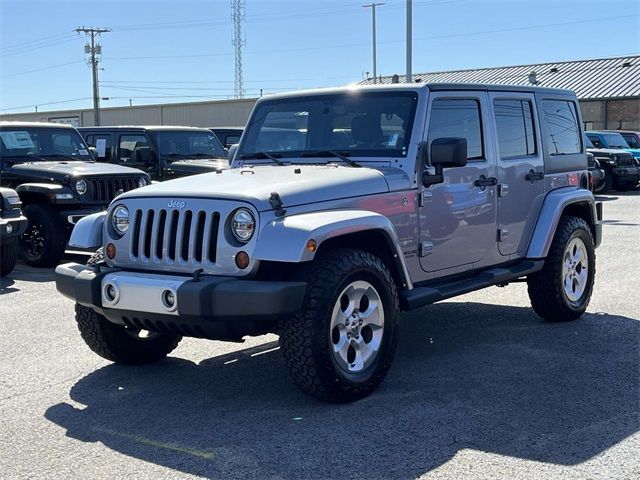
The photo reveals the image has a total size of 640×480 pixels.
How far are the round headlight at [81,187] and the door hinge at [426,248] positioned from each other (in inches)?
256

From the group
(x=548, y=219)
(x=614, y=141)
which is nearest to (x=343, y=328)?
(x=548, y=219)

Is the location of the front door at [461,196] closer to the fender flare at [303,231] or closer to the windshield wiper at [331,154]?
the windshield wiper at [331,154]

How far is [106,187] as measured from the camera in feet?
37.2

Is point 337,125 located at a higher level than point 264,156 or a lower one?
higher

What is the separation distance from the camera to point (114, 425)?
15.5 feet

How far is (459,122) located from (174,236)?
2463 millimetres

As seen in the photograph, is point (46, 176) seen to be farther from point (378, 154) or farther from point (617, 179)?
point (617, 179)

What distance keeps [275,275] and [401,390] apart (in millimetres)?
1106

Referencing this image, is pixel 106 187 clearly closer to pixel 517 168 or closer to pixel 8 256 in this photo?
pixel 8 256

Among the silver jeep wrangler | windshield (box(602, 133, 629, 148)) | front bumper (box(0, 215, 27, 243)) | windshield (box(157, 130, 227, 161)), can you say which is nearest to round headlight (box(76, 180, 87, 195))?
front bumper (box(0, 215, 27, 243))

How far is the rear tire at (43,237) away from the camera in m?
10.9

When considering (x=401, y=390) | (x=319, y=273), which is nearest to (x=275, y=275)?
(x=319, y=273)

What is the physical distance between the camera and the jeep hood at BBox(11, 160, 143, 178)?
1123cm

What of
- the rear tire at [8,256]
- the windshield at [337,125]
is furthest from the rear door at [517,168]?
the rear tire at [8,256]
